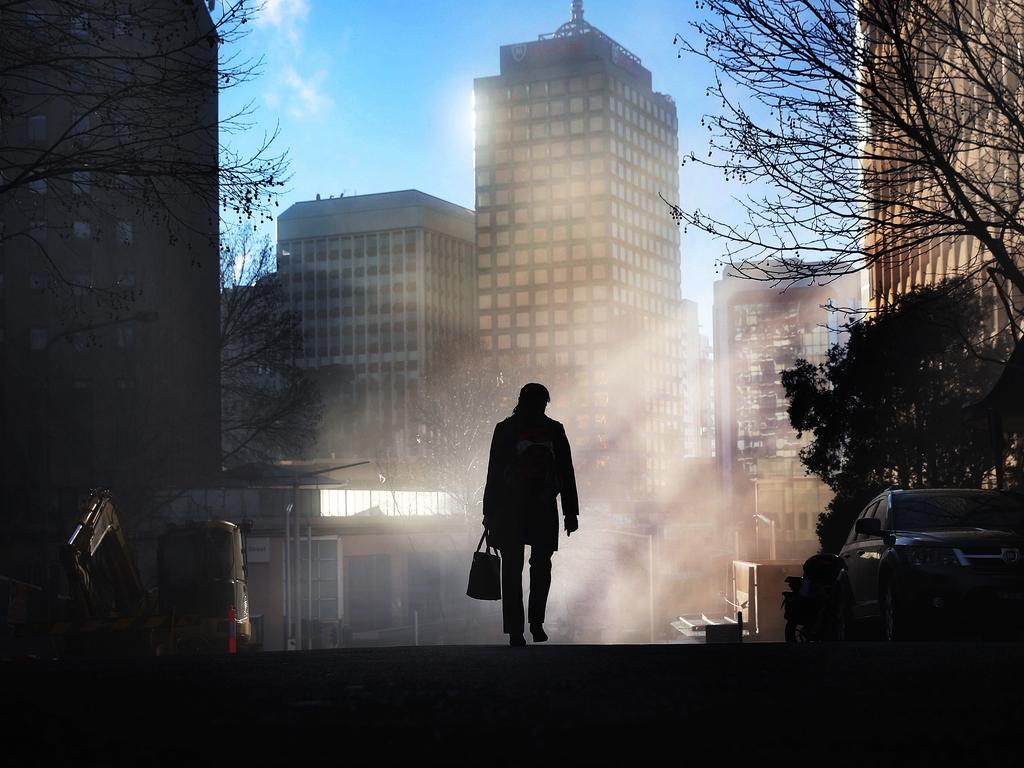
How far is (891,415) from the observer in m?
34.9

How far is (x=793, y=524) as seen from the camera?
12419 centimetres

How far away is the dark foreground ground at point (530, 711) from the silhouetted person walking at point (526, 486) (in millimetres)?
1974

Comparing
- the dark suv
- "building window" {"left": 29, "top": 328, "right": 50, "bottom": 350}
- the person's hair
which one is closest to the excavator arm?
the dark suv

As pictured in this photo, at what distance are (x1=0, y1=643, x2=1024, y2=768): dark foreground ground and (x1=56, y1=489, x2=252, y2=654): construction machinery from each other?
1452 cm

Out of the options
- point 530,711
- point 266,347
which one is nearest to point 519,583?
point 530,711

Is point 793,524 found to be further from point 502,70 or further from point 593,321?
point 502,70

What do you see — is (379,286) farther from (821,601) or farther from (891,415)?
(821,601)

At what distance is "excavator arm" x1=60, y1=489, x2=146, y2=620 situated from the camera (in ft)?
71.9

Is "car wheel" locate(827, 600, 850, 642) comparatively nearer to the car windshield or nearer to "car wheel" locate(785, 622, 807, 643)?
"car wheel" locate(785, 622, 807, 643)

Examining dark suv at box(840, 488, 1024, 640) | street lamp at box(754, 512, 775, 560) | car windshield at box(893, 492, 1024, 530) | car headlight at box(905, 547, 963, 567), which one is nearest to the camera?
dark suv at box(840, 488, 1024, 640)

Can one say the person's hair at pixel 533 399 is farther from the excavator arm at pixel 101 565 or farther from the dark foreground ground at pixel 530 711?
the excavator arm at pixel 101 565

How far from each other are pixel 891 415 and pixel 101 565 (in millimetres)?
19103

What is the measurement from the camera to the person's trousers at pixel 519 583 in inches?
398

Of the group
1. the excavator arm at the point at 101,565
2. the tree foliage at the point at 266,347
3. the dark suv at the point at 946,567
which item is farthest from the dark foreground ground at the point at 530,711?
the tree foliage at the point at 266,347
